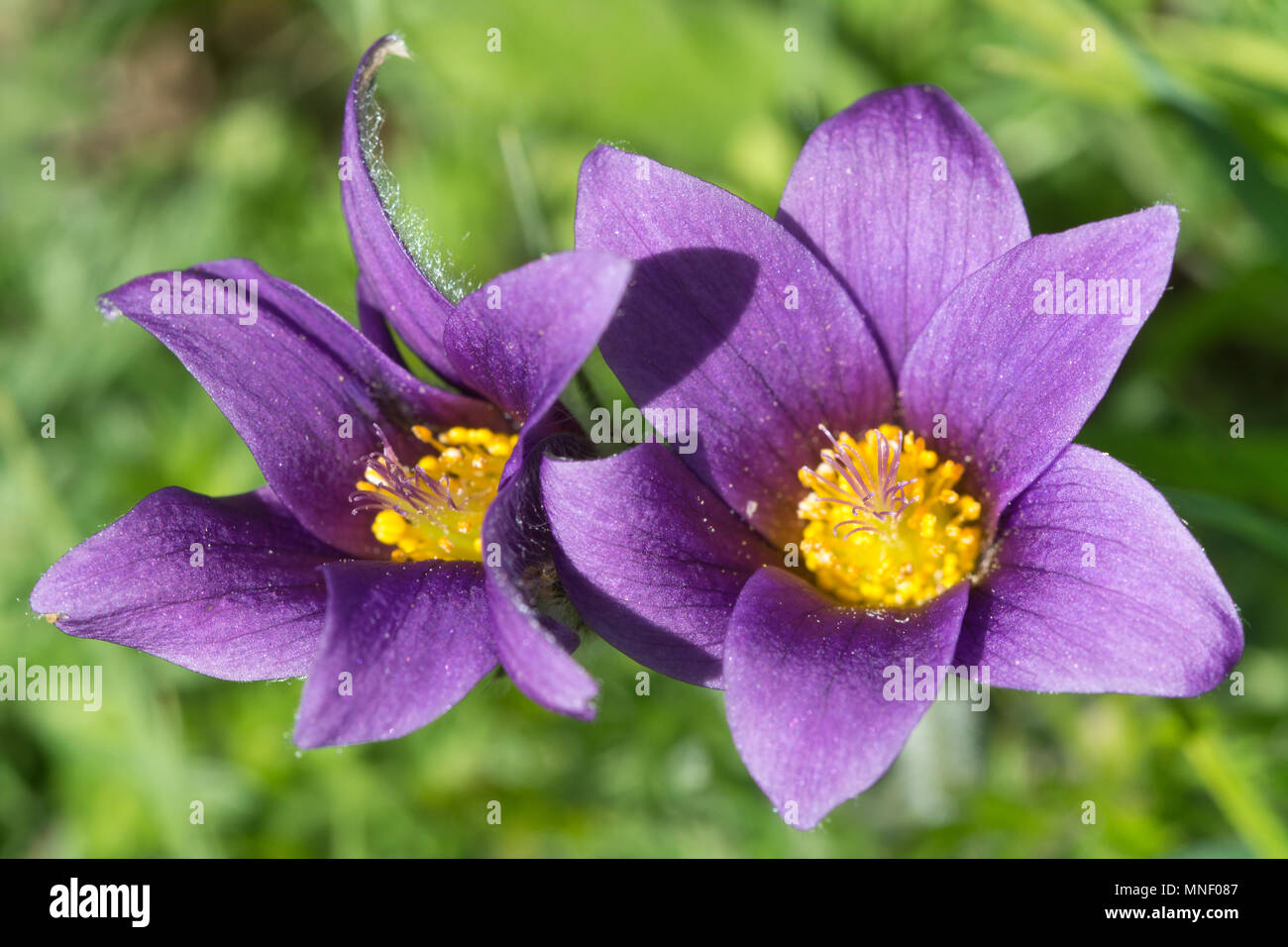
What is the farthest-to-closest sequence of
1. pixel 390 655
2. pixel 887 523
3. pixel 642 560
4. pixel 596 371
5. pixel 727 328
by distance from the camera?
pixel 596 371 < pixel 887 523 < pixel 727 328 < pixel 642 560 < pixel 390 655

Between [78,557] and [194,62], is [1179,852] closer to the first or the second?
[78,557]

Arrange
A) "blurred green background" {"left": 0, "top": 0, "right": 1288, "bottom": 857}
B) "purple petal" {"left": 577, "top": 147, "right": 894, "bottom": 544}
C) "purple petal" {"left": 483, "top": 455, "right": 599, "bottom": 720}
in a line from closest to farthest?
"purple petal" {"left": 483, "top": 455, "right": 599, "bottom": 720} < "purple petal" {"left": 577, "top": 147, "right": 894, "bottom": 544} < "blurred green background" {"left": 0, "top": 0, "right": 1288, "bottom": 857}

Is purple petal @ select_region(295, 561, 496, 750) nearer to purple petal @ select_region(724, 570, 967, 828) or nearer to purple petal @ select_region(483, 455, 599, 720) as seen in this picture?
purple petal @ select_region(483, 455, 599, 720)

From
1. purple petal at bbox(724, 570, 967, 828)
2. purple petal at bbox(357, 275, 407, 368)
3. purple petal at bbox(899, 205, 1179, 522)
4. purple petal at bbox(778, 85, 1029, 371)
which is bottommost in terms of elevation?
purple petal at bbox(724, 570, 967, 828)

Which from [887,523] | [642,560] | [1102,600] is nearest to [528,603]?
[642,560]

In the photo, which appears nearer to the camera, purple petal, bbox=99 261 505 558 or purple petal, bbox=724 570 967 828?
purple petal, bbox=724 570 967 828

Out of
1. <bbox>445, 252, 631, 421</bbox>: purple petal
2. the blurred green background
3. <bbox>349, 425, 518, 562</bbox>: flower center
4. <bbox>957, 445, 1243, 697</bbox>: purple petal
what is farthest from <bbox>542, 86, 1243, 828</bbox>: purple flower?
the blurred green background

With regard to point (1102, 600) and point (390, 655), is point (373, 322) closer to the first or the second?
point (390, 655)
